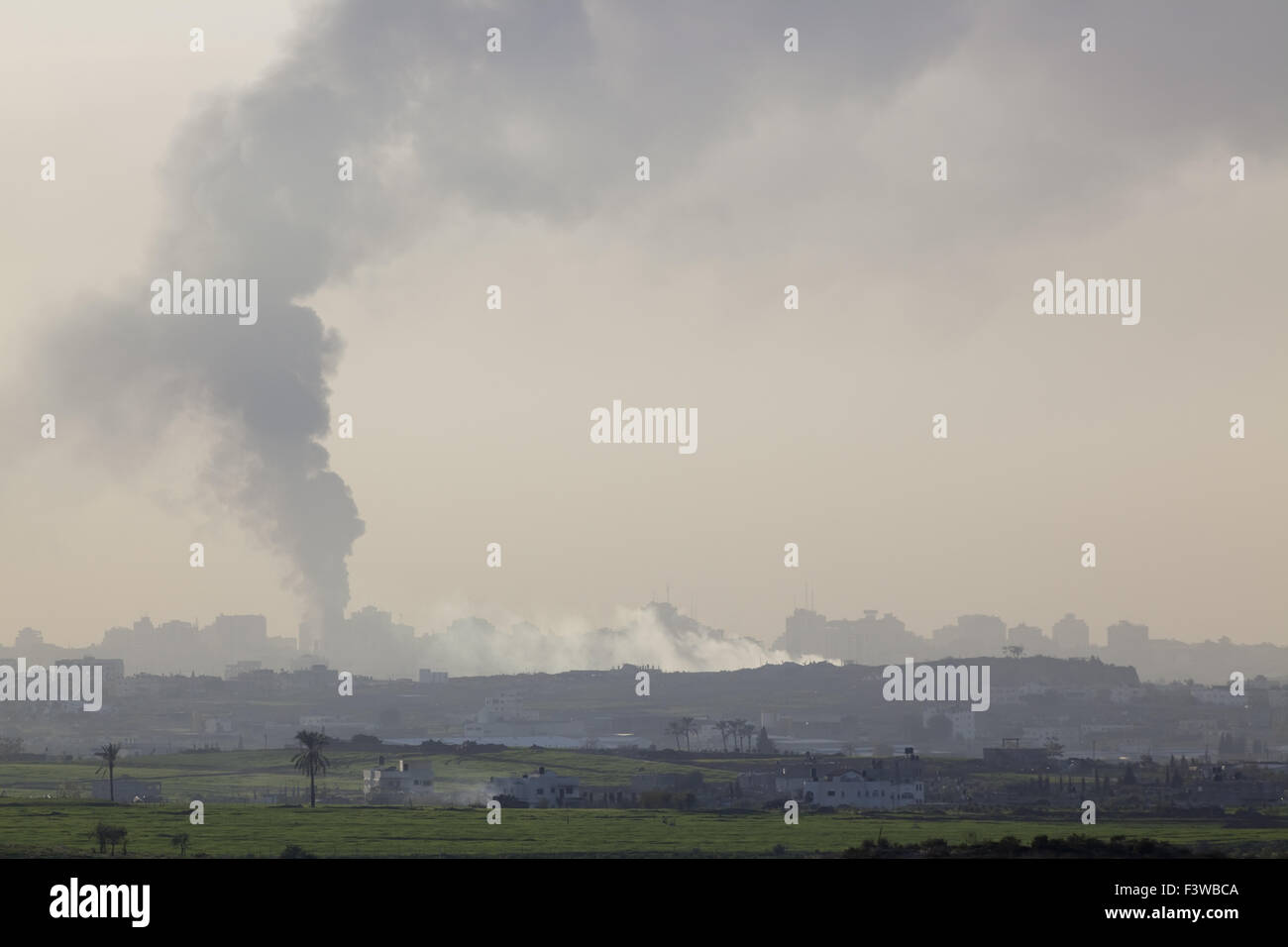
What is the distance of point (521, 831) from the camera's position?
498 ft

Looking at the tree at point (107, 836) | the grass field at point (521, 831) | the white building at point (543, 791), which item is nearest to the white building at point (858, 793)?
the grass field at point (521, 831)

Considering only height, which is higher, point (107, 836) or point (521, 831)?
point (107, 836)

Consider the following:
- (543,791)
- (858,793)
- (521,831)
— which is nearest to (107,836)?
(521,831)

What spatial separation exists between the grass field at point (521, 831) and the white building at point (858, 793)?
9.66m

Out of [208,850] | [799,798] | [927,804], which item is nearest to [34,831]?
[208,850]

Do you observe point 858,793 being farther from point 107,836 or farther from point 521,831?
point 107,836

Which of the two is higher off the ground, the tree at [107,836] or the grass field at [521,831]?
the tree at [107,836]

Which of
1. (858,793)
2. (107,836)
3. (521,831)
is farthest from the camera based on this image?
(858,793)

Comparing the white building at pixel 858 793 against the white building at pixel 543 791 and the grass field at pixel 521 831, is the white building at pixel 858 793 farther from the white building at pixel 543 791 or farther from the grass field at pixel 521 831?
the white building at pixel 543 791

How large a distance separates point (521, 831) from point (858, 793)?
52.9 m

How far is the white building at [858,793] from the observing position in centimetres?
18562

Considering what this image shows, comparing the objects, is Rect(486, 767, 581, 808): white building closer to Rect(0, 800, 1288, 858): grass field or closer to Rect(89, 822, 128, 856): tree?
Rect(0, 800, 1288, 858): grass field
